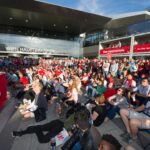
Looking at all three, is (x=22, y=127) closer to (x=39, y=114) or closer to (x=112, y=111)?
(x=39, y=114)

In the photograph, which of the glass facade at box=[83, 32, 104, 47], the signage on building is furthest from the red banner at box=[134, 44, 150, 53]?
the signage on building

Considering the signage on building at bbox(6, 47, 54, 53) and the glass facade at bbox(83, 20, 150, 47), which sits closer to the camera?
the glass facade at bbox(83, 20, 150, 47)

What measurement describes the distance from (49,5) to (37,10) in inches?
72.7

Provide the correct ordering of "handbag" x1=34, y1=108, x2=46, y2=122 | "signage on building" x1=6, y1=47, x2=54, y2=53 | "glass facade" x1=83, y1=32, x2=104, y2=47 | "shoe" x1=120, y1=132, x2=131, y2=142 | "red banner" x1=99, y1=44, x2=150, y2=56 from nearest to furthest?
"shoe" x1=120, y1=132, x2=131, y2=142, "handbag" x1=34, y1=108, x2=46, y2=122, "red banner" x1=99, y1=44, x2=150, y2=56, "glass facade" x1=83, y1=32, x2=104, y2=47, "signage on building" x1=6, y1=47, x2=54, y2=53

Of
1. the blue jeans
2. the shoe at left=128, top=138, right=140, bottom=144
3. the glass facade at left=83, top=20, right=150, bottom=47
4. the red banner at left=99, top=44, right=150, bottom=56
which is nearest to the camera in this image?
the shoe at left=128, top=138, right=140, bottom=144

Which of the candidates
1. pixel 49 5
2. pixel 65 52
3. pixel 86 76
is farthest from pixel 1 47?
pixel 86 76

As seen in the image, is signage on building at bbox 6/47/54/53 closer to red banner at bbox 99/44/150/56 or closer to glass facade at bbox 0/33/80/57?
glass facade at bbox 0/33/80/57

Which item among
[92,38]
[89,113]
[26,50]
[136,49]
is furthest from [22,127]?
[92,38]

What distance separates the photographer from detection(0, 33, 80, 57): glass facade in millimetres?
35500

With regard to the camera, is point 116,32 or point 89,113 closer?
point 89,113

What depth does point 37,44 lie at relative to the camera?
38.2 meters

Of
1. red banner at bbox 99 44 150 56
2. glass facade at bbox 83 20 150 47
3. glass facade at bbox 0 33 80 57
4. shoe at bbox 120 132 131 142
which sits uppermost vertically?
glass facade at bbox 83 20 150 47

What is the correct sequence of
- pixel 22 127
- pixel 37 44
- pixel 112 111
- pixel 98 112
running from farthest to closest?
1. pixel 37 44
2. pixel 112 111
3. pixel 22 127
4. pixel 98 112

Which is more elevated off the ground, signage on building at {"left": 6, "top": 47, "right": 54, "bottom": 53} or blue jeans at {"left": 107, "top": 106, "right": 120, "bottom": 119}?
signage on building at {"left": 6, "top": 47, "right": 54, "bottom": 53}
